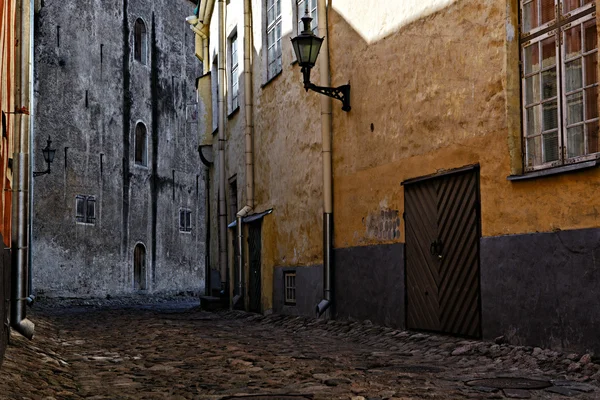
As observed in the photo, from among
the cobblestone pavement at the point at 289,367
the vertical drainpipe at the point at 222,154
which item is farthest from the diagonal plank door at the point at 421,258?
the vertical drainpipe at the point at 222,154

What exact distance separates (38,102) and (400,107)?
55.5ft

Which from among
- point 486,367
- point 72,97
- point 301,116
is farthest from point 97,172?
point 486,367

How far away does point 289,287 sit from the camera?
43.3 feet

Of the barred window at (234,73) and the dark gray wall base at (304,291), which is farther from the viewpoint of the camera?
the barred window at (234,73)

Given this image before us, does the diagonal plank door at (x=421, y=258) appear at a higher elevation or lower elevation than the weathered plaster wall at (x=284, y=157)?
lower

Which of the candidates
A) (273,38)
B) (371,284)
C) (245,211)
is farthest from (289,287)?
(273,38)

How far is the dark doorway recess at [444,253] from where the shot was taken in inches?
321

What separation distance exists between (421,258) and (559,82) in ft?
9.20

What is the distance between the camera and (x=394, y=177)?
972 centimetres

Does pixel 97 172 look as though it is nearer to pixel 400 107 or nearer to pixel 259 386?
pixel 400 107

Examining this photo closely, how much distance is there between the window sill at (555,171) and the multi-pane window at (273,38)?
7.22 meters

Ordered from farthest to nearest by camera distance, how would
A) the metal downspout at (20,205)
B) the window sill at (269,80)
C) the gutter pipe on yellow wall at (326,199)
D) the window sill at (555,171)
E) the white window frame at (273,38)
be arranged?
the white window frame at (273,38) < the window sill at (269,80) < the gutter pipe on yellow wall at (326,199) < the metal downspout at (20,205) < the window sill at (555,171)

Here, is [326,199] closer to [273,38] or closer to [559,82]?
[273,38]

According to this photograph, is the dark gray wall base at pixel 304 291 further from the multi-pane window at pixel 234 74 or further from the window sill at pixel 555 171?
the window sill at pixel 555 171
